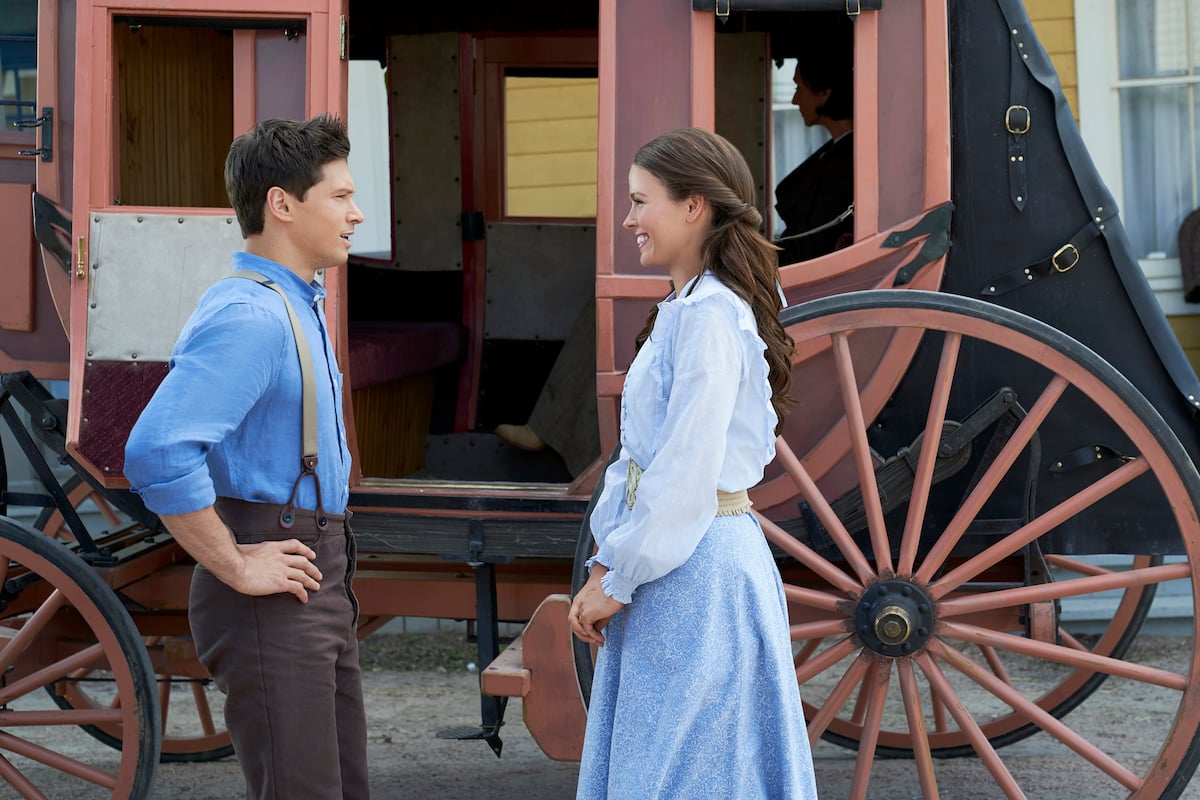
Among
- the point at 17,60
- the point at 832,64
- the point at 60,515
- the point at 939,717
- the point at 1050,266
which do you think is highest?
the point at 17,60

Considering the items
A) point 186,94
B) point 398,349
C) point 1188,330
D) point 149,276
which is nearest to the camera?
point 149,276

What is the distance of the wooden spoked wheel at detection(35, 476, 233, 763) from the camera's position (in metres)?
3.49

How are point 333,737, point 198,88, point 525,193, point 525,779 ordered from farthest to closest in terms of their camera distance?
1. point 525,193
2. point 525,779
3. point 198,88
4. point 333,737

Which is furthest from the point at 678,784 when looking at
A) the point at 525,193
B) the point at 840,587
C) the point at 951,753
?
the point at 525,193

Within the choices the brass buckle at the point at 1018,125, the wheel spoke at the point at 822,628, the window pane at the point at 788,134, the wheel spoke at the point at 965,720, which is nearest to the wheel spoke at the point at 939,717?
the wheel spoke at the point at 965,720

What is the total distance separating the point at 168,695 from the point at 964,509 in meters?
2.52

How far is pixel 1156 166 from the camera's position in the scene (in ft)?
19.0

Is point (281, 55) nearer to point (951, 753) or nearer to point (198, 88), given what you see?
point (198, 88)

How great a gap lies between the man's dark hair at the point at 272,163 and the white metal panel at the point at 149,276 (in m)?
1.03

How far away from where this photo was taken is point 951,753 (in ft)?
13.3

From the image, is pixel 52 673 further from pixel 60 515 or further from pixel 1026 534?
pixel 1026 534

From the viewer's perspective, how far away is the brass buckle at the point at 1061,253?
314 centimetres

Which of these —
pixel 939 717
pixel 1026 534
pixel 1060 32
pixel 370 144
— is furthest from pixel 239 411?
pixel 1060 32

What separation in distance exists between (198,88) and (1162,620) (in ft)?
13.9
